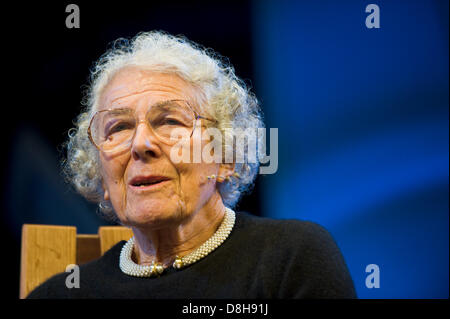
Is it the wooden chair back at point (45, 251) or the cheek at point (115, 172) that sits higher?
the cheek at point (115, 172)

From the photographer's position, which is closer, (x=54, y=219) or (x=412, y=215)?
(x=412, y=215)

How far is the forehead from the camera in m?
1.40

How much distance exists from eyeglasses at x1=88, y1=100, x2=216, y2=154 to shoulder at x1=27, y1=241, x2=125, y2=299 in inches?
14.3

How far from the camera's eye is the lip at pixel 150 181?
4.29 ft

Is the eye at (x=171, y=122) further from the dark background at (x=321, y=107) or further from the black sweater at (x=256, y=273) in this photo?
the dark background at (x=321, y=107)

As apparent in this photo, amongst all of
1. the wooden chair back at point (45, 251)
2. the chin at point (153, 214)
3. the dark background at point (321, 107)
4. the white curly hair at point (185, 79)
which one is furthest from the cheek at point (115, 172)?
the dark background at point (321, 107)

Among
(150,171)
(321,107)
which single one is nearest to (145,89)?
(150,171)

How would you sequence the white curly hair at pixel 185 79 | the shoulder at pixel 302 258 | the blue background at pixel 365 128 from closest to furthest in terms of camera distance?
the shoulder at pixel 302 258, the white curly hair at pixel 185 79, the blue background at pixel 365 128

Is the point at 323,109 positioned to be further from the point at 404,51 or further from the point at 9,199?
the point at 9,199

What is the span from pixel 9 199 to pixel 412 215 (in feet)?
6.45

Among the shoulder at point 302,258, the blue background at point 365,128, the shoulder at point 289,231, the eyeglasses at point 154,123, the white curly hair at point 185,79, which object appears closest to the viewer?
the shoulder at point 302,258

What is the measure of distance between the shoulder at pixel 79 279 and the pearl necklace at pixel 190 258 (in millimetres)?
64

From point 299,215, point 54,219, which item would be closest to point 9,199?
point 54,219

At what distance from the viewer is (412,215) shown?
7.43 ft
